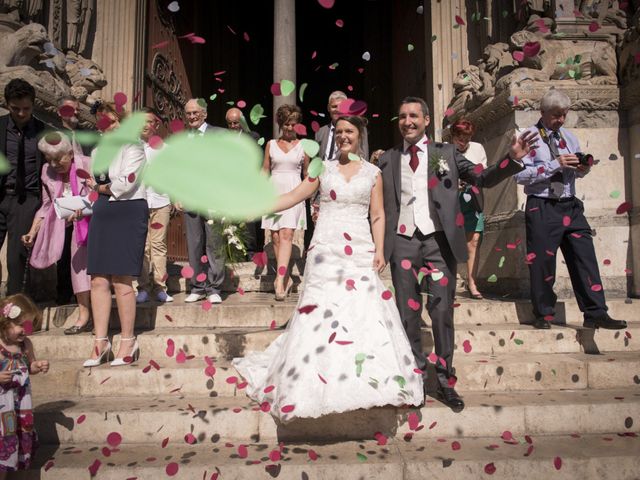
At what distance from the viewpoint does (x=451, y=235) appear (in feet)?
10.8

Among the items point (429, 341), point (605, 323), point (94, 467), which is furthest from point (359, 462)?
point (605, 323)

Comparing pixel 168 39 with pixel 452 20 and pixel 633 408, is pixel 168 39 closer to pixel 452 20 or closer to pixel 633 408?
pixel 452 20

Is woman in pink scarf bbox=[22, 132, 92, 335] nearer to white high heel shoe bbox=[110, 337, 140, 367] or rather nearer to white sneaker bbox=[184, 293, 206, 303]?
white high heel shoe bbox=[110, 337, 140, 367]

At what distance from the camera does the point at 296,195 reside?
3410 millimetres

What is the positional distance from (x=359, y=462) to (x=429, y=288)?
127cm

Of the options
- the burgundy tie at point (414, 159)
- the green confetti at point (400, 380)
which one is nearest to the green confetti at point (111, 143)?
the burgundy tie at point (414, 159)

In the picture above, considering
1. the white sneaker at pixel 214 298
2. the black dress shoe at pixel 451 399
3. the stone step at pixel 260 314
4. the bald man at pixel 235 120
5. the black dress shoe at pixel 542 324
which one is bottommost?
the black dress shoe at pixel 451 399

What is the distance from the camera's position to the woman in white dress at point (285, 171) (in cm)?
520

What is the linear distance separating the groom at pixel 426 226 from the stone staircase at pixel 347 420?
16.4 inches

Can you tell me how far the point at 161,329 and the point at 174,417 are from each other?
1.48 meters

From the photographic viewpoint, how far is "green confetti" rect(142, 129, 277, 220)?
5410mm

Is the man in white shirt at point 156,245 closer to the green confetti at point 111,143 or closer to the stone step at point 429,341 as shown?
the stone step at point 429,341

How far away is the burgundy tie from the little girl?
2.59 metres

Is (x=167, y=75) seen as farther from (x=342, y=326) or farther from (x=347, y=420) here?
(x=347, y=420)
